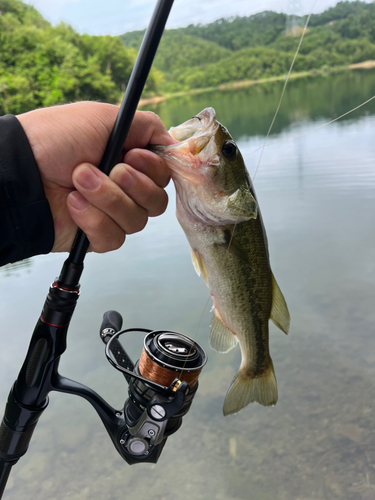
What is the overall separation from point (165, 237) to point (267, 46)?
8384 mm

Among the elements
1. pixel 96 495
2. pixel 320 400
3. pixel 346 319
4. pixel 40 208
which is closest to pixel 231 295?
pixel 40 208

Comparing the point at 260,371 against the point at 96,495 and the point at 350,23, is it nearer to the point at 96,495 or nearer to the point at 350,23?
the point at 96,495

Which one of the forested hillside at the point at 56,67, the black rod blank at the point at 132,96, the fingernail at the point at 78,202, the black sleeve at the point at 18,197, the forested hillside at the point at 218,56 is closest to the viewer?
the black rod blank at the point at 132,96

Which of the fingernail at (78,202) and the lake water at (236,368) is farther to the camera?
the lake water at (236,368)

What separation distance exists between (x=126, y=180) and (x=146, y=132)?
0.16 meters

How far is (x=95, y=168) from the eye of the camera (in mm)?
963

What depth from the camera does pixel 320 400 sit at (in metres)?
2.73

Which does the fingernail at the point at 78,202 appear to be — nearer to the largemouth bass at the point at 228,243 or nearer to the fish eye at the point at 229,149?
the largemouth bass at the point at 228,243

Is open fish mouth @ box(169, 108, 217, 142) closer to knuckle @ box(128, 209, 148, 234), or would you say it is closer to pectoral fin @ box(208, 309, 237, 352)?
knuckle @ box(128, 209, 148, 234)

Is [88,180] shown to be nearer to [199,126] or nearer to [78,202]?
[78,202]

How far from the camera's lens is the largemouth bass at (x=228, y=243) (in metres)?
0.95

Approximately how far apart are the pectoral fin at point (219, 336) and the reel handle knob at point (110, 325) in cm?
27

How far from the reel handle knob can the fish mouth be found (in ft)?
1.63

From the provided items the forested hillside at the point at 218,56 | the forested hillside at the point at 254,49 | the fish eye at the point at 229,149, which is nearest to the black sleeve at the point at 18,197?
the fish eye at the point at 229,149
